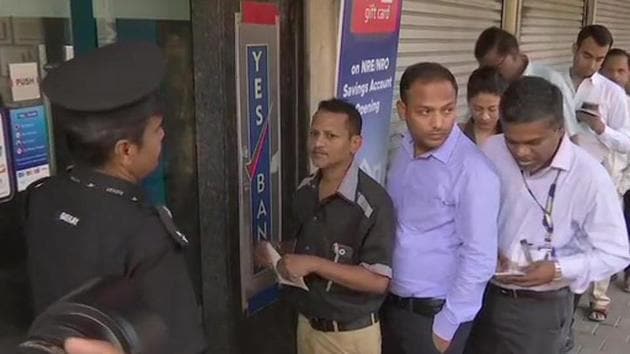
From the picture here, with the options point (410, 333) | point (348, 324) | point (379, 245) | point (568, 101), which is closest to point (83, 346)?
point (379, 245)

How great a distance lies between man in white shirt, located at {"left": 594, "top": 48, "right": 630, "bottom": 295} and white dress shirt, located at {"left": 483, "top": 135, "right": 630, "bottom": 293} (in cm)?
239

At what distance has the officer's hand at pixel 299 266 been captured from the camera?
2.56 metres

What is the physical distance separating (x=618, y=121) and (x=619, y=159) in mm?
388

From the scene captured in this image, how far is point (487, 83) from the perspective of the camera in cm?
350

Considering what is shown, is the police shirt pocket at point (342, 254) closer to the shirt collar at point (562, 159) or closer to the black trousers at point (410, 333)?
the black trousers at point (410, 333)

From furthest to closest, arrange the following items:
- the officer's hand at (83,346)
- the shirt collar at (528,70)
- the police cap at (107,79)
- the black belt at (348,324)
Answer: the shirt collar at (528,70)
the black belt at (348,324)
the police cap at (107,79)
the officer's hand at (83,346)

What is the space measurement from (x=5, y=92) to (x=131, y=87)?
931 mm

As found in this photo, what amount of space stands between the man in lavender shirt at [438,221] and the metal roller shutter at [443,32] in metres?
1.78

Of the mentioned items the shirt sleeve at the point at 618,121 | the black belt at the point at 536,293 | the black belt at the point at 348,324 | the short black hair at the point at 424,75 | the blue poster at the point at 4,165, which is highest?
the short black hair at the point at 424,75

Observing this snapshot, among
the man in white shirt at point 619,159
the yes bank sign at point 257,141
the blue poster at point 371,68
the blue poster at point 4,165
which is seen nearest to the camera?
the blue poster at point 4,165

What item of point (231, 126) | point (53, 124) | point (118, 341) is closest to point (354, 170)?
point (231, 126)

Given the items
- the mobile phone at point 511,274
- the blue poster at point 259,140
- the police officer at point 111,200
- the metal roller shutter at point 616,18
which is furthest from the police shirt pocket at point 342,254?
the metal roller shutter at point 616,18

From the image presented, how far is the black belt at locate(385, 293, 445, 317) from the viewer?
8.56ft

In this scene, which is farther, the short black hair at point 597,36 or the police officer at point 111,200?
the short black hair at point 597,36
